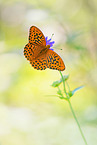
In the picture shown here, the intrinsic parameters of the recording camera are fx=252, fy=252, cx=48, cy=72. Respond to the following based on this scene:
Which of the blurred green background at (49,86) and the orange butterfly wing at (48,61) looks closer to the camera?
the orange butterfly wing at (48,61)

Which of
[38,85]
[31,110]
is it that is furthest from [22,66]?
[31,110]

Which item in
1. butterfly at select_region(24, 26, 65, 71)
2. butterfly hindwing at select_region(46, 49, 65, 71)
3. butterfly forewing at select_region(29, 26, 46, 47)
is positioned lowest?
butterfly hindwing at select_region(46, 49, 65, 71)

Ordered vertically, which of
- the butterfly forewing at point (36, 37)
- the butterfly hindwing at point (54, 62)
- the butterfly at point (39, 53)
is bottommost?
the butterfly hindwing at point (54, 62)

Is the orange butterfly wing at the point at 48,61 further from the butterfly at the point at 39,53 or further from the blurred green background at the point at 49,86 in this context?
the blurred green background at the point at 49,86

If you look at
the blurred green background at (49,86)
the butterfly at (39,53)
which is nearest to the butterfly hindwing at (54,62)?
the butterfly at (39,53)

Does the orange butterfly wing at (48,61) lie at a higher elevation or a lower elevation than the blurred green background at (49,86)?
lower

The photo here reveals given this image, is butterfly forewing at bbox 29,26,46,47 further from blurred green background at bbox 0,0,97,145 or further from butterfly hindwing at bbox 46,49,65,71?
blurred green background at bbox 0,0,97,145

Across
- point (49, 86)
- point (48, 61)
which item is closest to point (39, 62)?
point (48, 61)

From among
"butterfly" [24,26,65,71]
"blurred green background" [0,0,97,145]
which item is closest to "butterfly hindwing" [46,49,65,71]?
"butterfly" [24,26,65,71]
